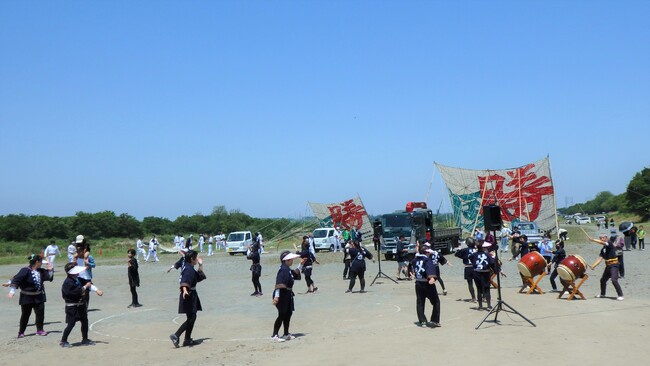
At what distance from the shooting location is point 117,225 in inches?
3401

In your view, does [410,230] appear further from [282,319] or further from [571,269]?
[282,319]

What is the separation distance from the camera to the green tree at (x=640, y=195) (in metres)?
88.4

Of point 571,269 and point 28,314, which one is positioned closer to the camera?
point 28,314

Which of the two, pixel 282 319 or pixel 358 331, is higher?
pixel 282 319

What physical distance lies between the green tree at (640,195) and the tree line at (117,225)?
55669mm

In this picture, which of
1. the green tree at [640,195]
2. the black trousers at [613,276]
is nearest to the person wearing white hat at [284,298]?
the black trousers at [613,276]

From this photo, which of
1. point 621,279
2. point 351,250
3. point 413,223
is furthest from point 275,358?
point 413,223

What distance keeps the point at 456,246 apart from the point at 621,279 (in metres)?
17.8

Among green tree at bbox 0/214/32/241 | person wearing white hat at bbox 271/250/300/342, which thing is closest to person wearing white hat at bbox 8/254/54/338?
person wearing white hat at bbox 271/250/300/342

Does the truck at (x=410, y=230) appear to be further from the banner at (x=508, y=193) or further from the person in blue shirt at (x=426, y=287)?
the person in blue shirt at (x=426, y=287)

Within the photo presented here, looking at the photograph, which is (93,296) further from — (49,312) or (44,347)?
(44,347)

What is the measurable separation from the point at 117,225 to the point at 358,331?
8055cm

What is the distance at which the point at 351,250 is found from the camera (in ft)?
63.1

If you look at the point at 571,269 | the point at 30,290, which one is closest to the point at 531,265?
the point at 571,269
